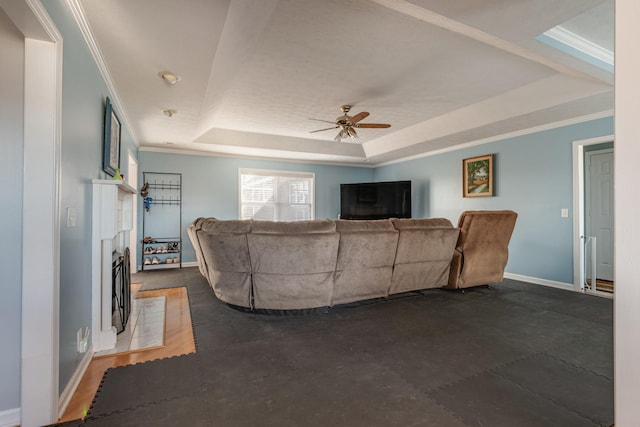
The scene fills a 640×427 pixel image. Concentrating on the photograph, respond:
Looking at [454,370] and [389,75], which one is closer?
[454,370]

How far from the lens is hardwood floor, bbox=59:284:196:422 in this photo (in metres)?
1.64

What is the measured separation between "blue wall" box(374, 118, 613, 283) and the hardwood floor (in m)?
4.79

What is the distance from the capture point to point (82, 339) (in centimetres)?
193

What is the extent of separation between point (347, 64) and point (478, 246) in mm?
2769

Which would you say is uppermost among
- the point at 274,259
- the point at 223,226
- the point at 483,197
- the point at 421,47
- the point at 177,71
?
the point at 421,47

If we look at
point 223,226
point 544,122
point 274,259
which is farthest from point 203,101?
point 544,122

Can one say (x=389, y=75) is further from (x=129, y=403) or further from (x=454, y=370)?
(x=129, y=403)

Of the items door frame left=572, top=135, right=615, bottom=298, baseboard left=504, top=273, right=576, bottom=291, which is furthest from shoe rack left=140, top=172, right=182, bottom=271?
door frame left=572, top=135, right=615, bottom=298

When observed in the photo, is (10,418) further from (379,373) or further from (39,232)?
(379,373)

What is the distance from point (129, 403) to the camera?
163 centimetres

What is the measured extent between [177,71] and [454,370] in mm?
3319

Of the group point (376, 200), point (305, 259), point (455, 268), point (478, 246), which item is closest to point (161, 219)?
point (305, 259)

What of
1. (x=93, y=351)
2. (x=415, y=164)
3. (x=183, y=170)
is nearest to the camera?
(x=93, y=351)

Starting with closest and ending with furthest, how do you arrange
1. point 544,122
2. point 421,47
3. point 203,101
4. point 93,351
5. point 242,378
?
point 242,378, point 93,351, point 421,47, point 203,101, point 544,122
